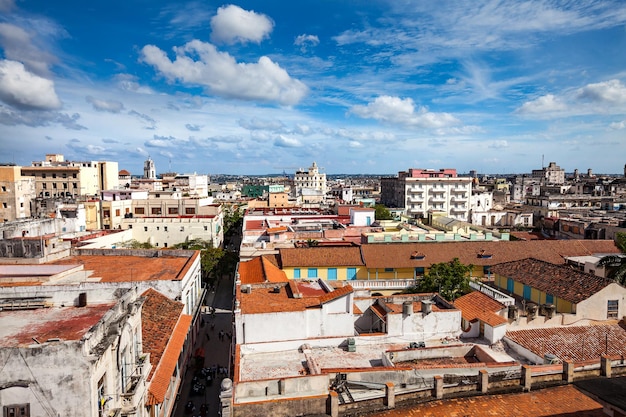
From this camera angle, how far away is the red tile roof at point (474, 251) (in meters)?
39.6

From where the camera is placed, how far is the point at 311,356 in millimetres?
21344

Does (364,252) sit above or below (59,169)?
below

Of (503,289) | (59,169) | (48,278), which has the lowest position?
(503,289)

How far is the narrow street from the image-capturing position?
88.6 ft

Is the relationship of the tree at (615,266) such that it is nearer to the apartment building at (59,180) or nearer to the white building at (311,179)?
the apartment building at (59,180)

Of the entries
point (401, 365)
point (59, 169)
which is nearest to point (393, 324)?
point (401, 365)

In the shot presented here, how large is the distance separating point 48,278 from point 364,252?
25.0 m

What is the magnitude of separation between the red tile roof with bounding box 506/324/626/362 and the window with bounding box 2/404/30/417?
68.6 ft

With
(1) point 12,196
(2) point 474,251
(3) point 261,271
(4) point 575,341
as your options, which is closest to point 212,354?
(3) point 261,271

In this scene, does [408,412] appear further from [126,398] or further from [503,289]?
[503,289]

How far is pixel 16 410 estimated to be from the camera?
1215cm

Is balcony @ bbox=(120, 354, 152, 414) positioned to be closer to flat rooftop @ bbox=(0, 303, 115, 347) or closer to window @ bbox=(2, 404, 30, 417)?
flat rooftop @ bbox=(0, 303, 115, 347)

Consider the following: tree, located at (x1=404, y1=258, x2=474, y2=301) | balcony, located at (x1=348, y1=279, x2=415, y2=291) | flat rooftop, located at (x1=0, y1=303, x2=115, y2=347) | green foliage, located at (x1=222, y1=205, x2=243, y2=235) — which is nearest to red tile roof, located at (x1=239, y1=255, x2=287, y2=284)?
balcony, located at (x1=348, y1=279, x2=415, y2=291)

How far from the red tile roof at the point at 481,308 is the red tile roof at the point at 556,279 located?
4687mm
